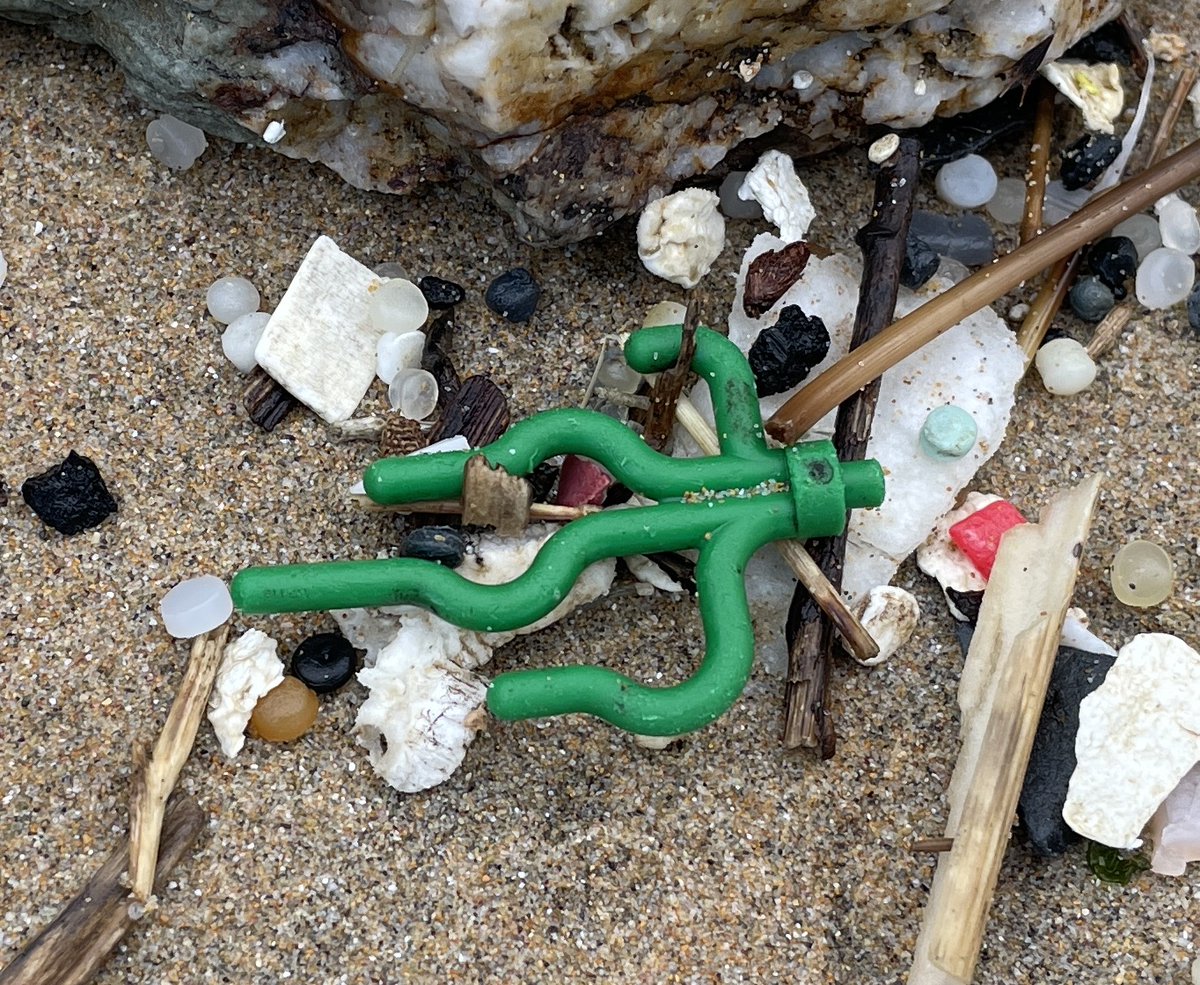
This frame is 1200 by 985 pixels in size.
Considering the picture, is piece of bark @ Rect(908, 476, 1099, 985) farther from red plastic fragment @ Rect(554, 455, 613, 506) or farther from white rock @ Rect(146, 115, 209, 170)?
white rock @ Rect(146, 115, 209, 170)

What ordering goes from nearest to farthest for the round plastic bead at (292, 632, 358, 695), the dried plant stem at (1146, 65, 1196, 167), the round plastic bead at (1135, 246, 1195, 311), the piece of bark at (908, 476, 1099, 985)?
the piece of bark at (908, 476, 1099, 985)
the round plastic bead at (292, 632, 358, 695)
the round plastic bead at (1135, 246, 1195, 311)
the dried plant stem at (1146, 65, 1196, 167)

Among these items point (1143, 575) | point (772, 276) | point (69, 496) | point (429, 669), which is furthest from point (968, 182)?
point (69, 496)

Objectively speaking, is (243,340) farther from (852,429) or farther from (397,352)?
(852,429)

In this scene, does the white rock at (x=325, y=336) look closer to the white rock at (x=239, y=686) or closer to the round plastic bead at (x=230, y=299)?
the round plastic bead at (x=230, y=299)

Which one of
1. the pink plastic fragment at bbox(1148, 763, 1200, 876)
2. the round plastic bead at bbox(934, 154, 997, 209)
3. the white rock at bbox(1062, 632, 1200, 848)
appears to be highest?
the round plastic bead at bbox(934, 154, 997, 209)

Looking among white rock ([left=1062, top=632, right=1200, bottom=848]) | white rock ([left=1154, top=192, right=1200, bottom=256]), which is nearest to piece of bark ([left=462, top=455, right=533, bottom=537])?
white rock ([left=1062, top=632, right=1200, bottom=848])
